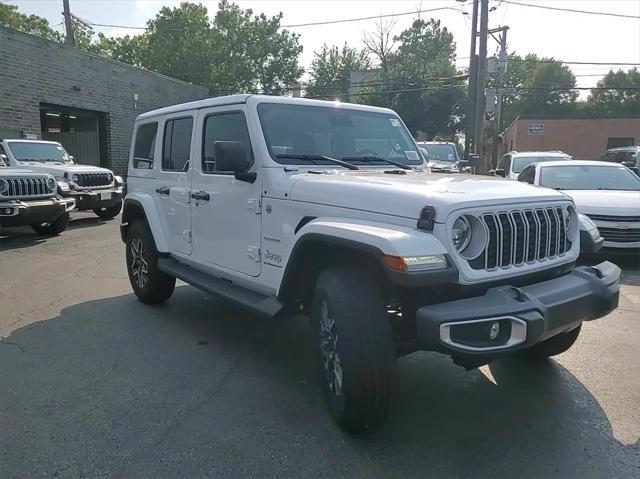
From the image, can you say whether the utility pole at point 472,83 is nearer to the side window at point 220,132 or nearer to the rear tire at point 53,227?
the rear tire at point 53,227

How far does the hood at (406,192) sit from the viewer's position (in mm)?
2838

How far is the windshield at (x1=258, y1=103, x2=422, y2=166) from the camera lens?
3994 millimetres

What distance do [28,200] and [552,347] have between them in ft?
29.2

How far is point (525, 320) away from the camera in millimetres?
2598

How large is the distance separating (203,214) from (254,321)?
1243 mm

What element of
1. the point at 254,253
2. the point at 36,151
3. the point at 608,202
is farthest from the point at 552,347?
the point at 36,151

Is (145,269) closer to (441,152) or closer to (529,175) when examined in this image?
(529,175)

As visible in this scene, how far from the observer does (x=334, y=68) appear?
49219 millimetres

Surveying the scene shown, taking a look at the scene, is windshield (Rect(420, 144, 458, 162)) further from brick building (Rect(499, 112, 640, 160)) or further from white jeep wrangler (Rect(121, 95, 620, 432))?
brick building (Rect(499, 112, 640, 160))

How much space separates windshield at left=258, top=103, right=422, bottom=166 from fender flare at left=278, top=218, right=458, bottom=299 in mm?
942

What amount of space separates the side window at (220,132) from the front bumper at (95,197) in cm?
785

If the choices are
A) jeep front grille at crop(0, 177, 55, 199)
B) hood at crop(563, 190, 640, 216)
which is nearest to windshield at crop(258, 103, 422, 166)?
hood at crop(563, 190, 640, 216)

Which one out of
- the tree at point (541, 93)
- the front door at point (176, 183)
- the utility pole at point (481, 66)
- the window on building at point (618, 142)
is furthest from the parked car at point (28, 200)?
the tree at point (541, 93)

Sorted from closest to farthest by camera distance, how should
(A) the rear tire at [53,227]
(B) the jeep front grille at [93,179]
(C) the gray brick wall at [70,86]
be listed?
1. (A) the rear tire at [53,227]
2. (B) the jeep front grille at [93,179]
3. (C) the gray brick wall at [70,86]
